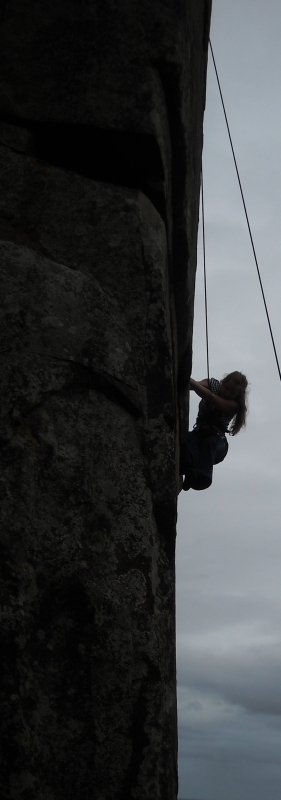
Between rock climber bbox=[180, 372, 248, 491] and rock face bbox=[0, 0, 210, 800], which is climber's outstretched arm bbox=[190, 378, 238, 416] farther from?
rock face bbox=[0, 0, 210, 800]

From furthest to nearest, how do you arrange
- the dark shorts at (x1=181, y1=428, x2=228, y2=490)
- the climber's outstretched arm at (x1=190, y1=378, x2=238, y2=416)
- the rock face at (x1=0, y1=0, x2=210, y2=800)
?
the climber's outstretched arm at (x1=190, y1=378, x2=238, y2=416) < the dark shorts at (x1=181, y1=428, x2=228, y2=490) < the rock face at (x1=0, y1=0, x2=210, y2=800)

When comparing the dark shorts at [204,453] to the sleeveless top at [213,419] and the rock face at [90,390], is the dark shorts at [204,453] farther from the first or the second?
the rock face at [90,390]

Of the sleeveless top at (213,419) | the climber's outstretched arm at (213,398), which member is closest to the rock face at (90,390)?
the climber's outstretched arm at (213,398)

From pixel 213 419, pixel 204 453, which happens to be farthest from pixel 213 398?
pixel 204 453

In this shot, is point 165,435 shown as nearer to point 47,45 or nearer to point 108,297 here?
point 108,297

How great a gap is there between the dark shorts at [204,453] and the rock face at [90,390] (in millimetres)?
1352

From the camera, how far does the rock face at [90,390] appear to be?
2098 millimetres

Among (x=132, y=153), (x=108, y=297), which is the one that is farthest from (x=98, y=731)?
(x=132, y=153)

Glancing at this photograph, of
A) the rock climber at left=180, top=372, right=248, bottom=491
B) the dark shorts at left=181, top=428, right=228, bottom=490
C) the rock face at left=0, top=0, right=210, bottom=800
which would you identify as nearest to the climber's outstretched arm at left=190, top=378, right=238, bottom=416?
the rock climber at left=180, top=372, right=248, bottom=491

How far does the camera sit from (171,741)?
2238 millimetres

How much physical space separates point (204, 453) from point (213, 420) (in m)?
0.22

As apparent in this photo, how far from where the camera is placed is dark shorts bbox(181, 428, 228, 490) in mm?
4176

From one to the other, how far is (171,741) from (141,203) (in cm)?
149

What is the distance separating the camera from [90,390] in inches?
94.3
